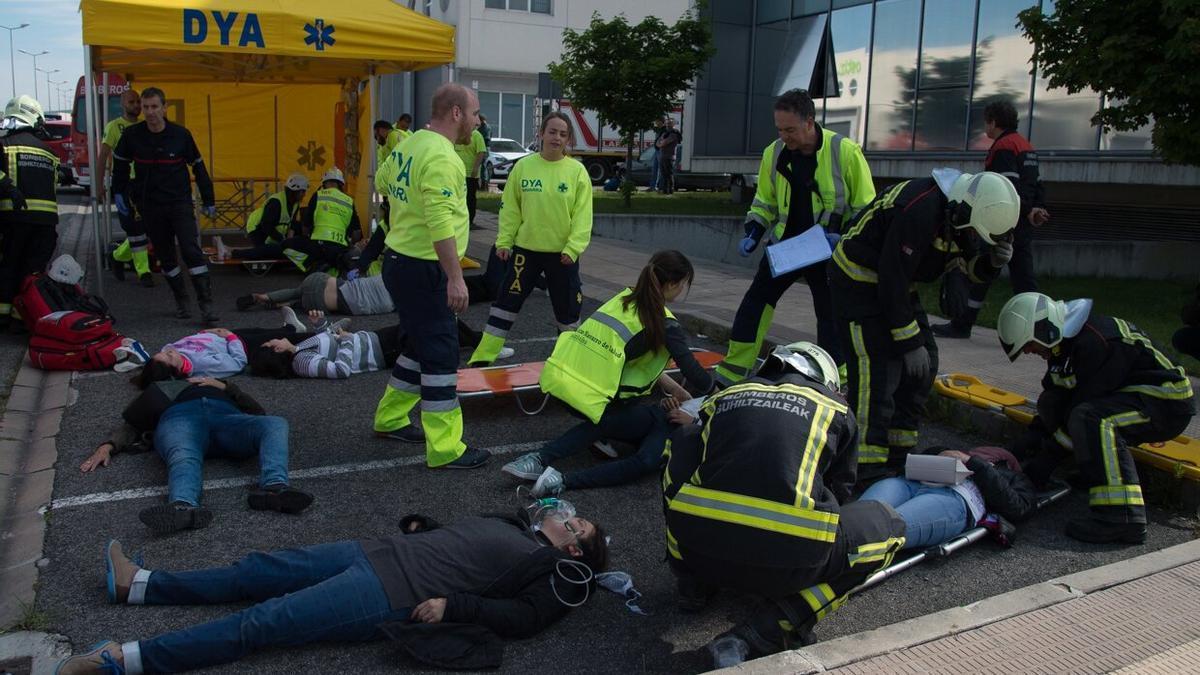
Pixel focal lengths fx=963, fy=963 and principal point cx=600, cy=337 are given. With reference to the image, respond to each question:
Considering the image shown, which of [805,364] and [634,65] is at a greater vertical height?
[634,65]

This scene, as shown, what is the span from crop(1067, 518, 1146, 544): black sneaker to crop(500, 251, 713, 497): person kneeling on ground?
1.90 meters

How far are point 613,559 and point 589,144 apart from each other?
1124 inches

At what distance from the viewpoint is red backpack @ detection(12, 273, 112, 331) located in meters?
7.46

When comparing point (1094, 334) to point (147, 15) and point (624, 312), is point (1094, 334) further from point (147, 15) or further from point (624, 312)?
point (147, 15)

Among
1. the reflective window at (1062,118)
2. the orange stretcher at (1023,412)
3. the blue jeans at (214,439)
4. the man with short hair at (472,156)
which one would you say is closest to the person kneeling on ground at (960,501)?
the orange stretcher at (1023,412)

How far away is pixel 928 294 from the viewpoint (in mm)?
10477

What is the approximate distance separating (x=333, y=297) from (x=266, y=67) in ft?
13.9

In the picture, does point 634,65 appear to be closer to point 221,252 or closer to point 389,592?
point 221,252

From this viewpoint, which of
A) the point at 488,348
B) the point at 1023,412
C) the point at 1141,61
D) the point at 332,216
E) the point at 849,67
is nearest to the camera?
the point at 1023,412

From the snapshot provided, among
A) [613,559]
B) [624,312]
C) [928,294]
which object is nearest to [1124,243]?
[928,294]

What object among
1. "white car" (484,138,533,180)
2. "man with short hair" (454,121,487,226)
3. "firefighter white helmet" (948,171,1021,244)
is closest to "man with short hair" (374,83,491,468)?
"firefighter white helmet" (948,171,1021,244)

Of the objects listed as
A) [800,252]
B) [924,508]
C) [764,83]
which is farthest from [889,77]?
[924,508]

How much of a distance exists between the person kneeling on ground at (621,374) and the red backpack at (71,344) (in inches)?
149

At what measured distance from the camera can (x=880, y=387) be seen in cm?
496
